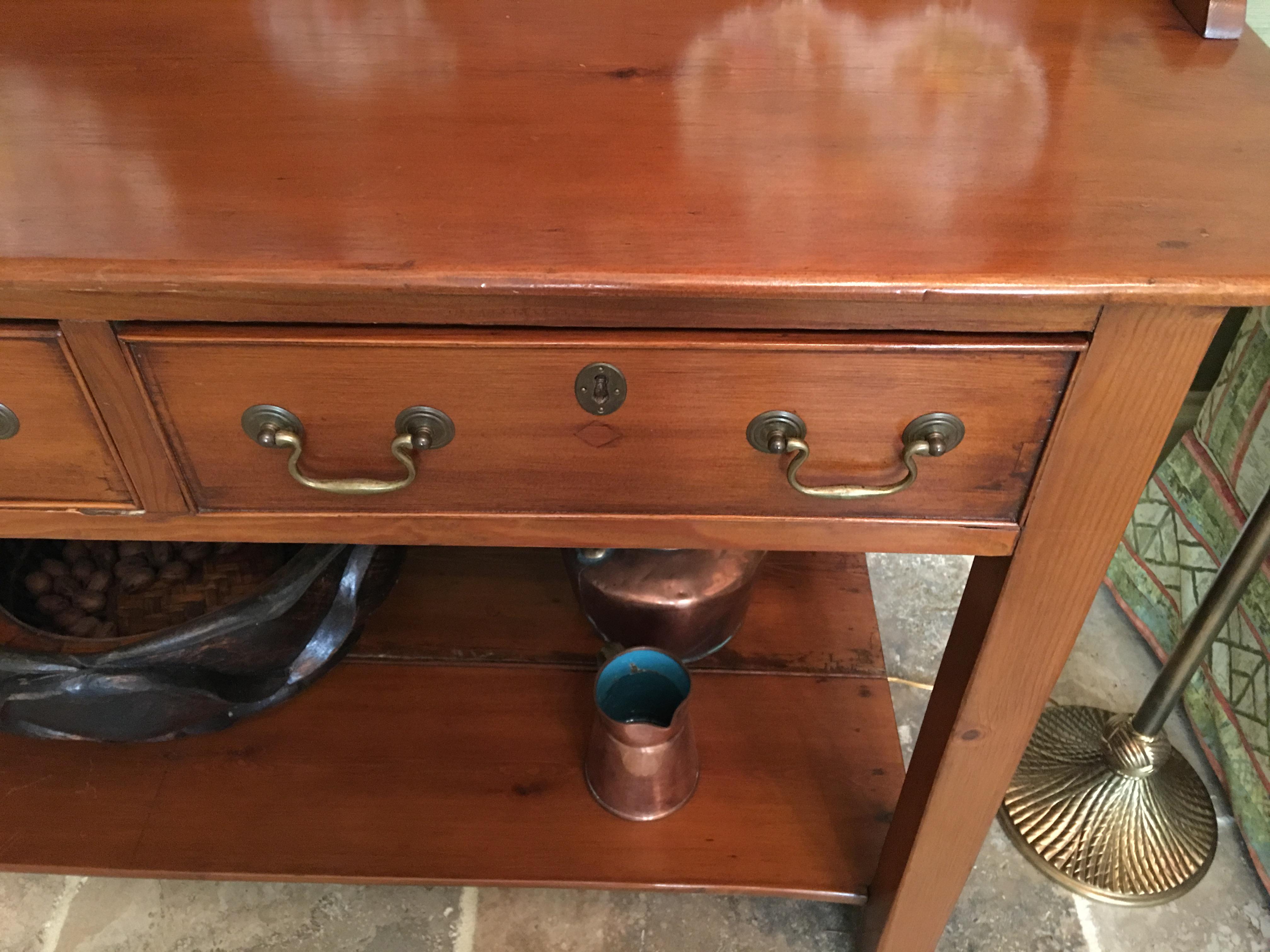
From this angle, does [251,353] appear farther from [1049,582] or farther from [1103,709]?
[1103,709]

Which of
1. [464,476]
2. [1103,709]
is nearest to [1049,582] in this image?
[464,476]

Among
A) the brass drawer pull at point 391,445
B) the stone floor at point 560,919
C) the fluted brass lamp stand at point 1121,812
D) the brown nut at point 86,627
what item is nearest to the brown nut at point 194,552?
the brown nut at point 86,627

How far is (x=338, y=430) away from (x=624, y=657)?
465mm

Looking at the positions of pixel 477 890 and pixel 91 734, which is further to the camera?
pixel 477 890

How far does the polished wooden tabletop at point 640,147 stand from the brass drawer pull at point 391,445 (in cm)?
9

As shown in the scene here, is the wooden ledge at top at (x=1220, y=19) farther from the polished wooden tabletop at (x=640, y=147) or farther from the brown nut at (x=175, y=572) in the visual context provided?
the brown nut at (x=175, y=572)

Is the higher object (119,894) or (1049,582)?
(1049,582)

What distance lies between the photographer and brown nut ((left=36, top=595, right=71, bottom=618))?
100cm

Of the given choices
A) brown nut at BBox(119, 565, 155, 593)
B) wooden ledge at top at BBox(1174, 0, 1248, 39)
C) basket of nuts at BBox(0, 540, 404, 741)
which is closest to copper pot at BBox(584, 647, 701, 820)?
basket of nuts at BBox(0, 540, 404, 741)

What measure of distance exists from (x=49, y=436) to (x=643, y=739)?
537 mm

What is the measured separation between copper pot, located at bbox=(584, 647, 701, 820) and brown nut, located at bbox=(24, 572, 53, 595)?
59 centimetres

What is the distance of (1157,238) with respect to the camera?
487 millimetres

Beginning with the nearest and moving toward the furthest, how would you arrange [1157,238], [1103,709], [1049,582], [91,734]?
[1157,238] → [1049,582] → [91,734] → [1103,709]

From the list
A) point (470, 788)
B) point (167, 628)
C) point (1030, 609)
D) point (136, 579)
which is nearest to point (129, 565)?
point (136, 579)
